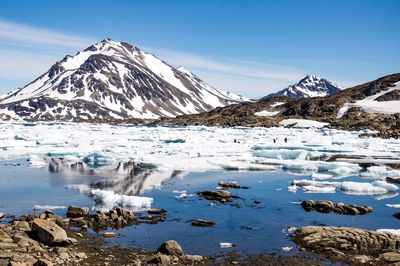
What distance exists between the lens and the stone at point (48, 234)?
15.7 meters

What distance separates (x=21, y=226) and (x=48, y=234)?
2.41 meters

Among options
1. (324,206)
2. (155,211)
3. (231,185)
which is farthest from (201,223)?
(231,185)

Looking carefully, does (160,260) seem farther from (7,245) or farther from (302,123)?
(302,123)

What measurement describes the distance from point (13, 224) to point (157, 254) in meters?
7.12

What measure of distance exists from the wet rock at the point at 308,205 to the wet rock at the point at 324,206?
22 centimetres

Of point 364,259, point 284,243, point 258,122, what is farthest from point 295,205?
point 258,122

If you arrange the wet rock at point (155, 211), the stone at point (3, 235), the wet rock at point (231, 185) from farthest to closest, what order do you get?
the wet rock at point (231, 185) < the wet rock at point (155, 211) < the stone at point (3, 235)

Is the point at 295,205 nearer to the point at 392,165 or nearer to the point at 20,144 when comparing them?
the point at 392,165

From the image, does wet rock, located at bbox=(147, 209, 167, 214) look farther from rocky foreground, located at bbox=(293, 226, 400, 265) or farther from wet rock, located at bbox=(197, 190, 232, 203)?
rocky foreground, located at bbox=(293, 226, 400, 265)

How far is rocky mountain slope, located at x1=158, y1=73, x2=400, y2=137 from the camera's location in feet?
424

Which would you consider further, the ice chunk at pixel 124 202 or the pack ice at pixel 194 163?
the pack ice at pixel 194 163

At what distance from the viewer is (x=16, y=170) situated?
36688mm

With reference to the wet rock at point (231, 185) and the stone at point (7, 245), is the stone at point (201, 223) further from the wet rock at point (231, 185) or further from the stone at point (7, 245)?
the wet rock at point (231, 185)

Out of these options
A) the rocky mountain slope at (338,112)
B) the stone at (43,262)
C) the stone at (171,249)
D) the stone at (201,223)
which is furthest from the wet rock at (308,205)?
the rocky mountain slope at (338,112)
